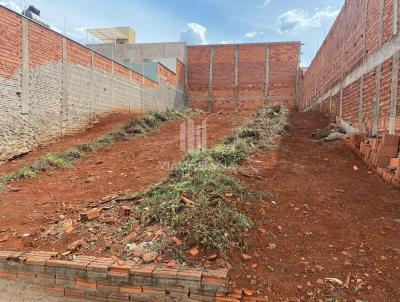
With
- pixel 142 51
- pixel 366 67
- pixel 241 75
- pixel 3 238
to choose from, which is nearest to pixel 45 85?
pixel 3 238

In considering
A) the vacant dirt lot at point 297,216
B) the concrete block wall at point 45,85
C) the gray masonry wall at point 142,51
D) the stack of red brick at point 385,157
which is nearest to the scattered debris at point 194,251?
the vacant dirt lot at point 297,216

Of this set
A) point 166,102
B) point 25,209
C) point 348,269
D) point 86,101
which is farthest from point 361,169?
point 166,102

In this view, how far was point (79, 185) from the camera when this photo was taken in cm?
606

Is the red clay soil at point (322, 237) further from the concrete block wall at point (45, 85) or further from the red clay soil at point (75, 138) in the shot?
the concrete block wall at point (45, 85)

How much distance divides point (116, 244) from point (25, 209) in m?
2.36

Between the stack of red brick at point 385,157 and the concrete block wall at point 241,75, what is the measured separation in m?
16.8

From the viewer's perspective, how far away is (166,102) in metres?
19.0

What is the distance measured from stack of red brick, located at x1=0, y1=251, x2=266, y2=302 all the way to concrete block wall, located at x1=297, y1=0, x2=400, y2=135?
387cm

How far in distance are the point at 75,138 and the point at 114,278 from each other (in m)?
8.04

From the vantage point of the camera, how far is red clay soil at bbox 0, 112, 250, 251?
4301 millimetres

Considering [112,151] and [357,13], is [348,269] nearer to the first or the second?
[357,13]

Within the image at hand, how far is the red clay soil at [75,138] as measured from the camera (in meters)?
7.66

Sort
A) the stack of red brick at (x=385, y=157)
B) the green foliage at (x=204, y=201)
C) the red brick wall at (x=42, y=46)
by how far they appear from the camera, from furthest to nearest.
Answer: the red brick wall at (x=42, y=46)
the stack of red brick at (x=385, y=157)
the green foliage at (x=204, y=201)

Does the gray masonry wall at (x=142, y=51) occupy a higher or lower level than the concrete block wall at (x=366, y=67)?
higher
